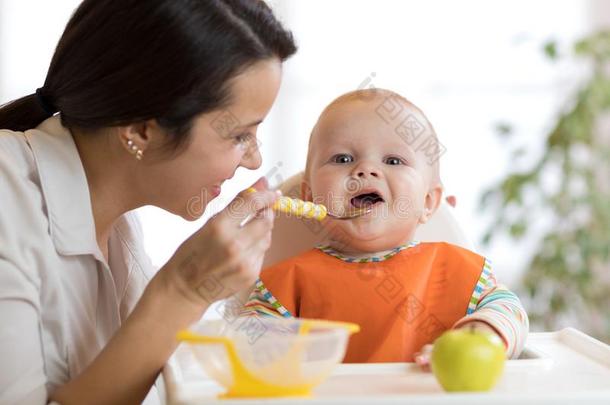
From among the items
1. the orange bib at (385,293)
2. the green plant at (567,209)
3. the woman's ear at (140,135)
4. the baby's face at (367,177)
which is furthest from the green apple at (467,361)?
the green plant at (567,209)

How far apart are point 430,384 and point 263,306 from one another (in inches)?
18.7

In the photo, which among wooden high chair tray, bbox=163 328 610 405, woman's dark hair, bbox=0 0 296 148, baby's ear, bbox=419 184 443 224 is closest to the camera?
wooden high chair tray, bbox=163 328 610 405

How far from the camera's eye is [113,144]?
1474mm

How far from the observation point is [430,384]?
3.65 feet

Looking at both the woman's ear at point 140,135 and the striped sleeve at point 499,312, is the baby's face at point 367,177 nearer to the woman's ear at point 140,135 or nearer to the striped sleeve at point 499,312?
the striped sleeve at point 499,312

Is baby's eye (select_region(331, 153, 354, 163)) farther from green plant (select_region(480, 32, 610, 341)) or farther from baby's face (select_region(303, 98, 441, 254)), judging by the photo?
green plant (select_region(480, 32, 610, 341))

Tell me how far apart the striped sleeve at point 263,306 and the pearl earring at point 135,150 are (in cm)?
33

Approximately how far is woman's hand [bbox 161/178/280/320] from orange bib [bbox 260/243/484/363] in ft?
0.92

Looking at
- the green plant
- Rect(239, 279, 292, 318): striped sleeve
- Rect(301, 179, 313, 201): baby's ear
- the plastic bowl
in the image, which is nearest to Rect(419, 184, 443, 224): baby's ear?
Rect(301, 179, 313, 201): baby's ear

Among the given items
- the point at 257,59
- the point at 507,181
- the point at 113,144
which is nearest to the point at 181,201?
the point at 113,144

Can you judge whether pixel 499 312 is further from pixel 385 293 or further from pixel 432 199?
pixel 432 199

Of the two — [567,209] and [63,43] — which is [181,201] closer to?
[63,43]

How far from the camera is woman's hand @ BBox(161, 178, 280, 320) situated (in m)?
1.23

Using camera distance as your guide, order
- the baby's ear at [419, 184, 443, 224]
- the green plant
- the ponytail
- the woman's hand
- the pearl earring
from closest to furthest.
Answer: the woman's hand < the pearl earring < the ponytail < the baby's ear at [419, 184, 443, 224] < the green plant
